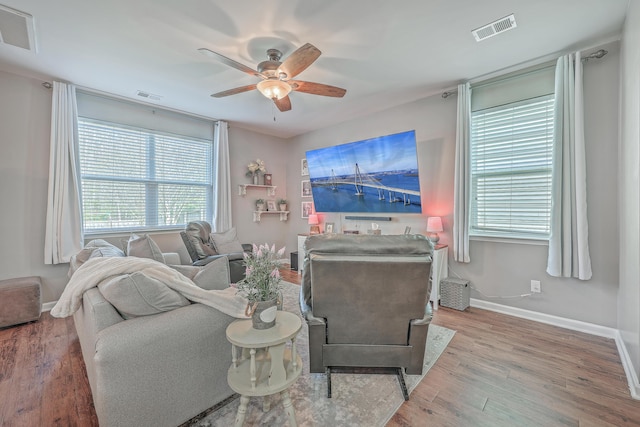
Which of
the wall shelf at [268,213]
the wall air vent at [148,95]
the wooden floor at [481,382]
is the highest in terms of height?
the wall air vent at [148,95]

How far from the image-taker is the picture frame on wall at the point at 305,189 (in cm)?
542

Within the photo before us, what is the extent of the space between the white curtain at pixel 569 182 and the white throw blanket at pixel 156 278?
2970mm

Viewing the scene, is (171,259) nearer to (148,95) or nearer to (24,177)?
(24,177)

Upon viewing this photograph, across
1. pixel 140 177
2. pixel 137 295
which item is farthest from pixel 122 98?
pixel 137 295

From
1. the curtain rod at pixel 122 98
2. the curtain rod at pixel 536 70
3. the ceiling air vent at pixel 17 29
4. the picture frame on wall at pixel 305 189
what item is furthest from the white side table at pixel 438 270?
the ceiling air vent at pixel 17 29

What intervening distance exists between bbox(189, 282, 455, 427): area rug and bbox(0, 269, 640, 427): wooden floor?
105 millimetres

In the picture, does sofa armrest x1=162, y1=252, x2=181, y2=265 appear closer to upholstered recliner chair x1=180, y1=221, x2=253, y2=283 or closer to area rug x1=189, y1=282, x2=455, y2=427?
upholstered recliner chair x1=180, y1=221, x2=253, y2=283

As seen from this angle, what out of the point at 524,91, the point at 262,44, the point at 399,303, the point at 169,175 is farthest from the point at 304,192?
the point at 399,303

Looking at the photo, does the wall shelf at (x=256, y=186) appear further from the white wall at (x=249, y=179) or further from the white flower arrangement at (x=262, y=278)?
the white flower arrangement at (x=262, y=278)

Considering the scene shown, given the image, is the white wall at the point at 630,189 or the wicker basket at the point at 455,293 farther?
the wicker basket at the point at 455,293

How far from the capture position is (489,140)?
3268 millimetres

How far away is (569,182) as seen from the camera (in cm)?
262

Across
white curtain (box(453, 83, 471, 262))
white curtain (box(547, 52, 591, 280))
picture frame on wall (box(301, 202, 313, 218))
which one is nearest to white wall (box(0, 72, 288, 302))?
picture frame on wall (box(301, 202, 313, 218))

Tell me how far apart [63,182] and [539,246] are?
5.40 meters
